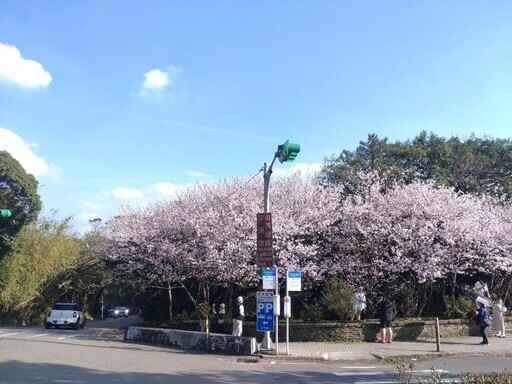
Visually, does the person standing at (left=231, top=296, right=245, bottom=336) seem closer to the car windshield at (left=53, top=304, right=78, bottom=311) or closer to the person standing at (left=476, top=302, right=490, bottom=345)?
the person standing at (left=476, top=302, right=490, bottom=345)

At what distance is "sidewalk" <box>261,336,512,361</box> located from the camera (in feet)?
50.3

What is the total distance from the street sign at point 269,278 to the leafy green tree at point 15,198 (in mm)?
21378

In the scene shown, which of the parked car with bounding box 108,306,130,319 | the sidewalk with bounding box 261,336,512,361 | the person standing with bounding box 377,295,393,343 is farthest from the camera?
the parked car with bounding box 108,306,130,319

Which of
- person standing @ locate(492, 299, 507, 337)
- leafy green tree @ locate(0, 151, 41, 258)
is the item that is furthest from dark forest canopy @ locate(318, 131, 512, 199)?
leafy green tree @ locate(0, 151, 41, 258)

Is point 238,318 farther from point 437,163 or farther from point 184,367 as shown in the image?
point 437,163

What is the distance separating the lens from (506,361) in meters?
14.0

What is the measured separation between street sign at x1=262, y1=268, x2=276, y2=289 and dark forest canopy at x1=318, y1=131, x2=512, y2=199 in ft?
42.1

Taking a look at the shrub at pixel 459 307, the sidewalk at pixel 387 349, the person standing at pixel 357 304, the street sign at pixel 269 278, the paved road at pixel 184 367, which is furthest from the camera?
the shrub at pixel 459 307

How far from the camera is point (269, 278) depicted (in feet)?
53.8

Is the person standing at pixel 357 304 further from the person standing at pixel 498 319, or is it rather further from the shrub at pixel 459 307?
the person standing at pixel 498 319

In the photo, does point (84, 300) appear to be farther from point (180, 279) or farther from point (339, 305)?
point (339, 305)

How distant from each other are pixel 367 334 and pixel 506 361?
5.77 meters

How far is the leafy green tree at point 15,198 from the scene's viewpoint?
103 feet

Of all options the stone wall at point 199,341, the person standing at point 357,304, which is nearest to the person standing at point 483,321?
the person standing at point 357,304
